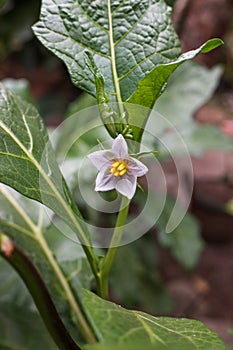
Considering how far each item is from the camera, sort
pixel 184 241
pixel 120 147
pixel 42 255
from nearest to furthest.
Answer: pixel 120 147
pixel 42 255
pixel 184 241

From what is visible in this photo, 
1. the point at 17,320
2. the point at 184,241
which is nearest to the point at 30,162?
the point at 17,320

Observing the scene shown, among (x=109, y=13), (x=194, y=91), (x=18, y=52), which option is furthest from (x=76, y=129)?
(x=18, y=52)

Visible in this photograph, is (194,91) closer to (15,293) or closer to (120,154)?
(15,293)

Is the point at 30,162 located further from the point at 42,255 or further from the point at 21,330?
the point at 21,330

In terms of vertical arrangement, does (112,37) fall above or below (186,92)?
above

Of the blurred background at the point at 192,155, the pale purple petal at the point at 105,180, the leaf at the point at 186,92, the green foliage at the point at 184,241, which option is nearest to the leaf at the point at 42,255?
the pale purple petal at the point at 105,180

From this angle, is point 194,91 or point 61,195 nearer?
point 61,195
